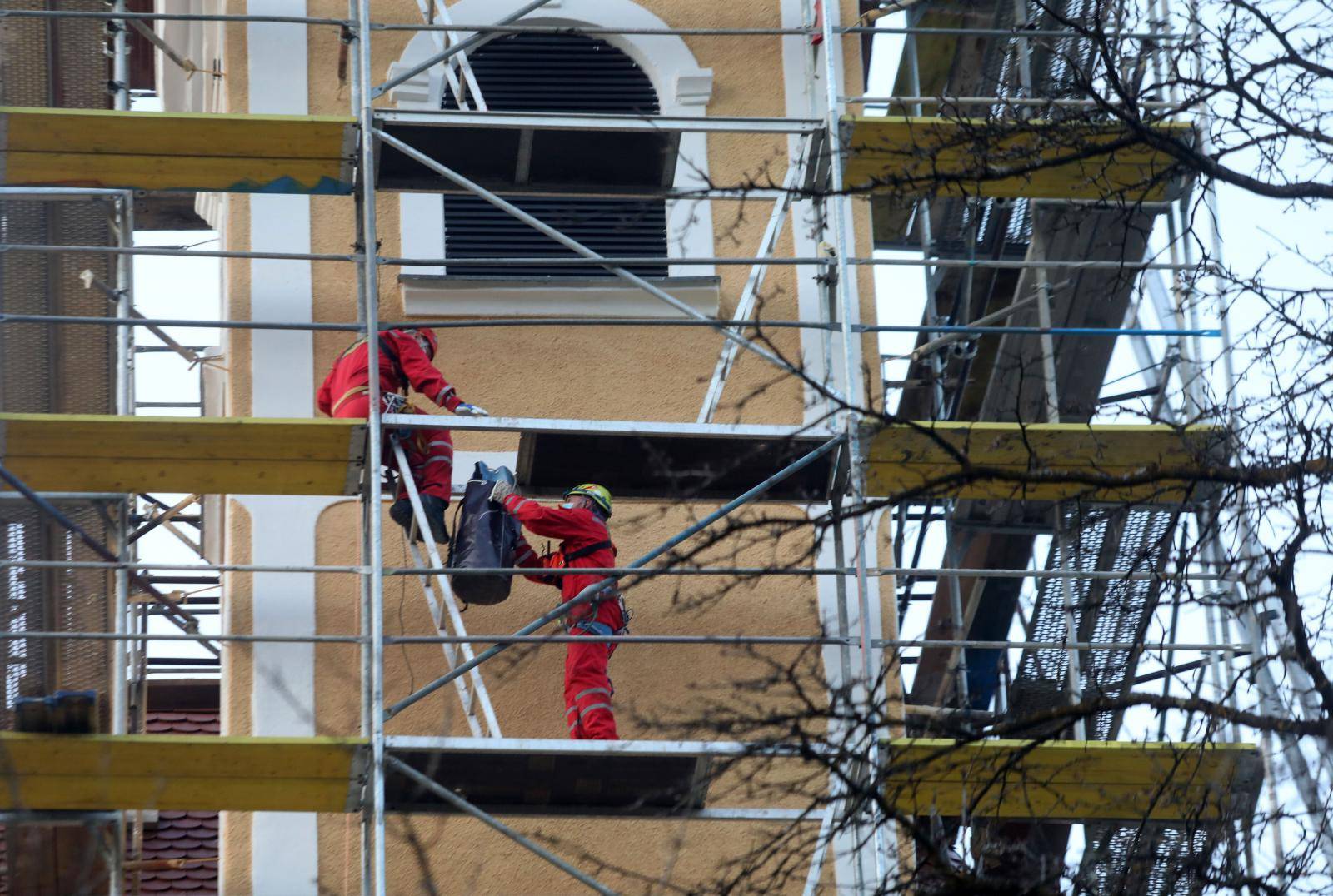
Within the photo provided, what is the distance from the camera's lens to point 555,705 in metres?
13.1

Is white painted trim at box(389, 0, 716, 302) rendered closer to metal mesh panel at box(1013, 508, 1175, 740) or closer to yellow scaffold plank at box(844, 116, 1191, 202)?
yellow scaffold plank at box(844, 116, 1191, 202)

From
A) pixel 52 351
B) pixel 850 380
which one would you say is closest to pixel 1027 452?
pixel 850 380

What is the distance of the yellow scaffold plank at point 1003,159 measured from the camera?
1091 centimetres

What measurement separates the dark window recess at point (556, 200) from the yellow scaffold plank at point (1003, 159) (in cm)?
132

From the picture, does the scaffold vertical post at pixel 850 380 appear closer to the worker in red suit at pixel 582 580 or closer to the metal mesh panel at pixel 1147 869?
the metal mesh panel at pixel 1147 869

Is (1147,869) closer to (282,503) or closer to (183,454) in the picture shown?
(183,454)

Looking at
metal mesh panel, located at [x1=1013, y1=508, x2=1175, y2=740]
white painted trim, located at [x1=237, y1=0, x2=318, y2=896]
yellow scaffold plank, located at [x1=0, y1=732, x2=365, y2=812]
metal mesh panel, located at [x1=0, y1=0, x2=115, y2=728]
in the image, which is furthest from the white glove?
metal mesh panel, located at [x1=1013, y1=508, x2=1175, y2=740]

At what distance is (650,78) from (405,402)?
9.28 ft

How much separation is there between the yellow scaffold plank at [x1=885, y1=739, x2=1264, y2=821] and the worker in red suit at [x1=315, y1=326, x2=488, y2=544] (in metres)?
2.42

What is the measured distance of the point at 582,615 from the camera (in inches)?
485

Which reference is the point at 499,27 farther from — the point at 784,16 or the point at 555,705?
the point at 555,705

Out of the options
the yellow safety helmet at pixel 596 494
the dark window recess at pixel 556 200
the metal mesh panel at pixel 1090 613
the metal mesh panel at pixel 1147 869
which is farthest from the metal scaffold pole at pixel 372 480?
the metal mesh panel at pixel 1090 613

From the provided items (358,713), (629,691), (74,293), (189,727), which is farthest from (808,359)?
(189,727)

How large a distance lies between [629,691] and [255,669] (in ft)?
5.96
